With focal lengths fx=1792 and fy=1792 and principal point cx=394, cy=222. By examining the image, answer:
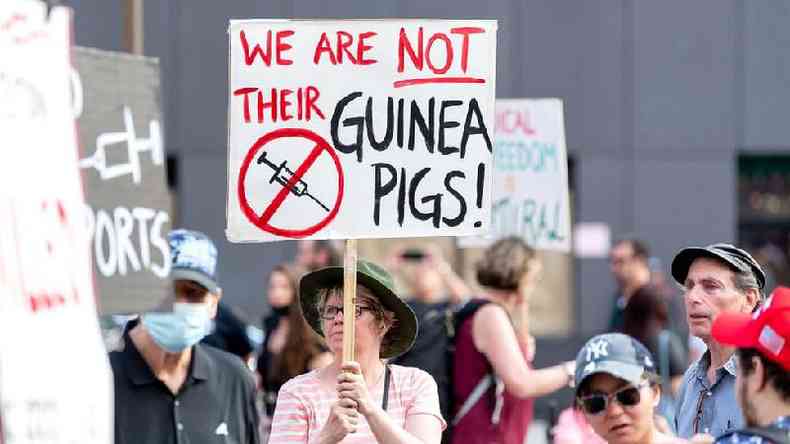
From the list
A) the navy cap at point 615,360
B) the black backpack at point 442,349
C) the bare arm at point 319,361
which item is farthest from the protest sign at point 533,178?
the navy cap at point 615,360

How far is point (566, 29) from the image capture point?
64.8 ft

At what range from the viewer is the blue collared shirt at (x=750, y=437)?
4234mm

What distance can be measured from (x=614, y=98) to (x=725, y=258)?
13979mm

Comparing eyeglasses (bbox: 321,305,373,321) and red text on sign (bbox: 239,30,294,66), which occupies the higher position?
red text on sign (bbox: 239,30,294,66)

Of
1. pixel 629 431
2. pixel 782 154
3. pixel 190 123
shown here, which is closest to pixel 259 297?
pixel 190 123

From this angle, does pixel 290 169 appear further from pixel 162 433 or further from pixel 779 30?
pixel 779 30

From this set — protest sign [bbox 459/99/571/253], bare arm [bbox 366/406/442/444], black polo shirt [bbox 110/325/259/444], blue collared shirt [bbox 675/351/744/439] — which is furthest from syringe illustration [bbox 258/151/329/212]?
protest sign [bbox 459/99/571/253]

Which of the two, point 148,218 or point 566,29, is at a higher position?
point 566,29

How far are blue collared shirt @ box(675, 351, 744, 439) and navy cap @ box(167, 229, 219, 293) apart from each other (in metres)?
1.76

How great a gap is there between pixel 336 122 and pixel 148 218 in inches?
45.4

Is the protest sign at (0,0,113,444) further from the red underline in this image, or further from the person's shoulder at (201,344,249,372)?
the person's shoulder at (201,344,249,372)

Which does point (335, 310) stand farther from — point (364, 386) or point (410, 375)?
Answer: point (364, 386)

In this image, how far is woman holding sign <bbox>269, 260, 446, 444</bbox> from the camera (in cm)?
545

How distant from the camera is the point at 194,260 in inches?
257
